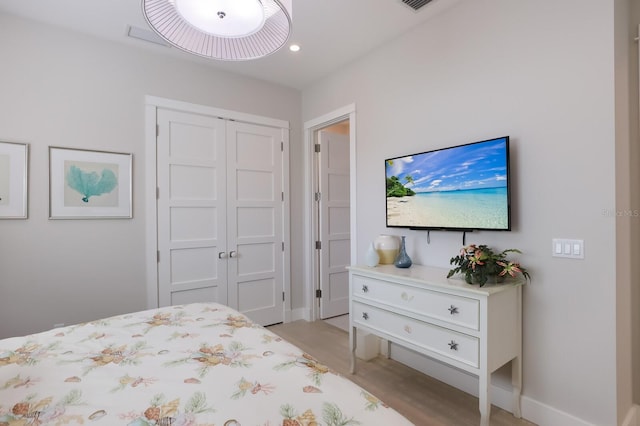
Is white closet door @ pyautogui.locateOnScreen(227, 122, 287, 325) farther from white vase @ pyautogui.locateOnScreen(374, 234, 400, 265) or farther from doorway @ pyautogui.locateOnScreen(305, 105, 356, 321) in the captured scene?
white vase @ pyautogui.locateOnScreen(374, 234, 400, 265)

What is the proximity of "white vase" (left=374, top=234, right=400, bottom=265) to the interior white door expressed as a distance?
1.36 meters

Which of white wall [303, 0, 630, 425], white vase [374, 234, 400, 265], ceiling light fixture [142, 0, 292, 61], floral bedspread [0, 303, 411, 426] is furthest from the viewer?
white vase [374, 234, 400, 265]

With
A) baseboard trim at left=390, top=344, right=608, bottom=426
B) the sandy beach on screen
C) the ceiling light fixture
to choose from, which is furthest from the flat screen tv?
the ceiling light fixture

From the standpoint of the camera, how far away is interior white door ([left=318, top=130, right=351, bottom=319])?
4070 millimetres

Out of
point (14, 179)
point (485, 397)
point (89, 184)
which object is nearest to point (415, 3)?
point (485, 397)

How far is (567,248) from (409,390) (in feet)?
4.72

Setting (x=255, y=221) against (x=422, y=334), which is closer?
(x=422, y=334)

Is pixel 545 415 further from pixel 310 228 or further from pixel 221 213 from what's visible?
pixel 221 213

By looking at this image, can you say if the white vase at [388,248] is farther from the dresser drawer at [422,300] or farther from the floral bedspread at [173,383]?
the floral bedspread at [173,383]

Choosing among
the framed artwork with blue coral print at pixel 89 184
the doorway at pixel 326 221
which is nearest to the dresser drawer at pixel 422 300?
the doorway at pixel 326 221

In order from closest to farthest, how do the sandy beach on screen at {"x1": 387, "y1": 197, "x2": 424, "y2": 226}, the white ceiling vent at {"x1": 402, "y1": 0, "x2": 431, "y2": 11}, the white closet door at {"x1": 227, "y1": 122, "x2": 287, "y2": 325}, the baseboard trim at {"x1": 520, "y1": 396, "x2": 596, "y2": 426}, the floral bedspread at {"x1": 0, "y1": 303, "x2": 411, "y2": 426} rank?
the floral bedspread at {"x1": 0, "y1": 303, "x2": 411, "y2": 426}, the baseboard trim at {"x1": 520, "y1": 396, "x2": 596, "y2": 426}, the white ceiling vent at {"x1": 402, "y1": 0, "x2": 431, "y2": 11}, the sandy beach on screen at {"x1": 387, "y1": 197, "x2": 424, "y2": 226}, the white closet door at {"x1": 227, "y1": 122, "x2": 287, "y2": 325}

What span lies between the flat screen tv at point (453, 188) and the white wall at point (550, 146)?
0.40 feet

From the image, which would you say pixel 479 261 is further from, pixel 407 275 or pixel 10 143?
pixel 10 143

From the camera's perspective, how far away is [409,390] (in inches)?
95.6
